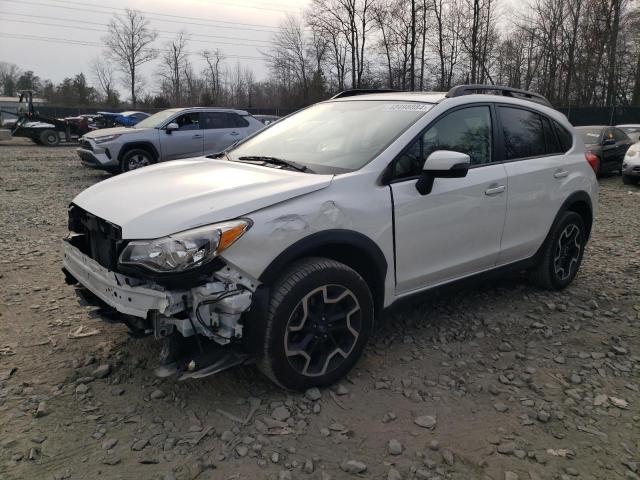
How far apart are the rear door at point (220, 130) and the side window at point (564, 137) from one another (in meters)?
8.58

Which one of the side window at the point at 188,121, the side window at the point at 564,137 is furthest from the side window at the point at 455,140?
the side window at the point at 188,121

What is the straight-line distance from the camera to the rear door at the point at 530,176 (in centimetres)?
395

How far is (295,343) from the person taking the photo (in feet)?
9.30

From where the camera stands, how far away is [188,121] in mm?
12000

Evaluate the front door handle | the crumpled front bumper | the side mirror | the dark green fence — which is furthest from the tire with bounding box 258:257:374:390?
the dark green fence

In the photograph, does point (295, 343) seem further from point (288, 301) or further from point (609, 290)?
point (609, 290)

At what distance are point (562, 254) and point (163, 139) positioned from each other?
9304 mm

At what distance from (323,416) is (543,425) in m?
1.19

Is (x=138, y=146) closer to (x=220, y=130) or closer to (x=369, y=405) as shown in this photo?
(x=220, y=130)

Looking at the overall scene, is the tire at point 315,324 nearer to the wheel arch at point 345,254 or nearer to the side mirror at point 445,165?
the wheel arch at point 345,254

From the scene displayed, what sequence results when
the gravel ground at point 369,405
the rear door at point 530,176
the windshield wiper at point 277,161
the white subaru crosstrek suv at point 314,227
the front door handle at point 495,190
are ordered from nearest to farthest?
the gravel ground at point 369,405 < the white subaru crosstrek suv at point 314,227 < the windshield wiper at point 277,161 < the front door handle at point 495,190 < the rear door at point 530,176

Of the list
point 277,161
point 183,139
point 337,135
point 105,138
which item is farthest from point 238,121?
point 277,161

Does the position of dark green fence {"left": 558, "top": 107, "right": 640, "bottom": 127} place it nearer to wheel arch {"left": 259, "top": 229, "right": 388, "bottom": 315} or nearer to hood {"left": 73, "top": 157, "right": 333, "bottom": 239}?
wheel arch {"left": 259, "top": 229, "right": 388, "bottom": 315}

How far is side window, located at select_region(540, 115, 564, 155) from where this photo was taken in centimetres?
440
